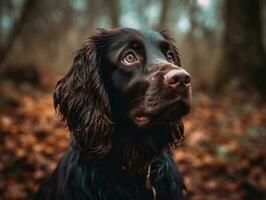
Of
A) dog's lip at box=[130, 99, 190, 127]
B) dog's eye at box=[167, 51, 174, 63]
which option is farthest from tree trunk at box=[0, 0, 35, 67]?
dog's lip at box=[130, 99, 190, 127]

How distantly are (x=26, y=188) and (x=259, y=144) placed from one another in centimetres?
318

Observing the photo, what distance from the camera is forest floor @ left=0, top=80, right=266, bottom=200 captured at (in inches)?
202

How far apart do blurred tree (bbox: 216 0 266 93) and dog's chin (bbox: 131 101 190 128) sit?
238 inches

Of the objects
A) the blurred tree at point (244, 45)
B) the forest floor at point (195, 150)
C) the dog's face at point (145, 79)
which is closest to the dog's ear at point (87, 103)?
the dog's face at point (145, 79)

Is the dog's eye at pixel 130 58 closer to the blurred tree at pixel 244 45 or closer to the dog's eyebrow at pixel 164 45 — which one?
the dog's eyebrow at pixel 164 45

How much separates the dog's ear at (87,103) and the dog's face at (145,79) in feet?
0.38

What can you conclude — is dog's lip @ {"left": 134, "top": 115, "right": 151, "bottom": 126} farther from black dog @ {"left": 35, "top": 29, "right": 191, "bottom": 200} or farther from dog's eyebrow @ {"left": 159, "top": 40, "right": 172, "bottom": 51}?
dog's eyebrow @ {"left": 159, "top": 40, "right": 172, "bottom": 51}

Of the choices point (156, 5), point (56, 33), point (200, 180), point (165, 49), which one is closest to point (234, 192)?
point (200, 180)

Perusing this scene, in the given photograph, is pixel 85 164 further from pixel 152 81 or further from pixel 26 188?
pixel 26 188

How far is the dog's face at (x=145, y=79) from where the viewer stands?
3.05 metres

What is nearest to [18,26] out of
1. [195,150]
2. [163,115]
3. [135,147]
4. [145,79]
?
[195,150]

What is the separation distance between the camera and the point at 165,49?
3.69 meters

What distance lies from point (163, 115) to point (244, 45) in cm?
647

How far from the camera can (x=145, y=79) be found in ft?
10.5
